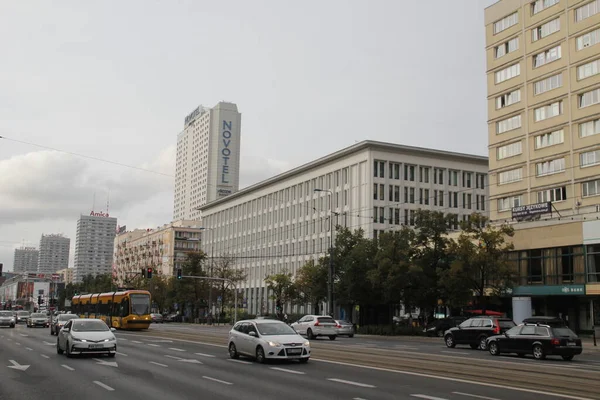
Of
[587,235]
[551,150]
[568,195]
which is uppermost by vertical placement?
[551,150]

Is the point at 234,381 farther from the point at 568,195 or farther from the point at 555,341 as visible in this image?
the point at 568,195

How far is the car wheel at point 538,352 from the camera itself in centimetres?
2560

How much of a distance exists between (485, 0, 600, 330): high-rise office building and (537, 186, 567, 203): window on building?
0.32ft

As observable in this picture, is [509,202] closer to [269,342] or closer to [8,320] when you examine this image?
[8,320]

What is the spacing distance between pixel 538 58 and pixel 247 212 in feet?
224

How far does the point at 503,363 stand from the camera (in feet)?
74.4

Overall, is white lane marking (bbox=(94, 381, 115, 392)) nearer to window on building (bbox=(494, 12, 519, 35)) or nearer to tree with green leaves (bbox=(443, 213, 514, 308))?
tree with green leaves (bbox=(443, 213, 514, 308))

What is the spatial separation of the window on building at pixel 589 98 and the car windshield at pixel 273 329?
146 ft

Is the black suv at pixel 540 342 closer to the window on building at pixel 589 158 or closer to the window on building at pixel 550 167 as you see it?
the window on building at pixel 589 158

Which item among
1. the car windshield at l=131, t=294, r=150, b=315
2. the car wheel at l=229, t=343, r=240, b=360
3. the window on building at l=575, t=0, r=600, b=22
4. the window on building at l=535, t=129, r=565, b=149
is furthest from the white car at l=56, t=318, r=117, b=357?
the window on building at l=575, t=0, r=600, b=22

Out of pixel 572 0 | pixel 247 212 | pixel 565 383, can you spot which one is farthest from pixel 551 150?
pixel 247 212

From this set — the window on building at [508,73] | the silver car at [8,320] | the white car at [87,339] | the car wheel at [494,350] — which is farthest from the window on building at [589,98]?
the silver car at [8,320]

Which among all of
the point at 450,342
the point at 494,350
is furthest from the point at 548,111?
the point at 494,350

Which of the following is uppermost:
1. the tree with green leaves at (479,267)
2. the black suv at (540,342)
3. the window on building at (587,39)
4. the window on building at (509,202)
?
the window on building at (587,39)
